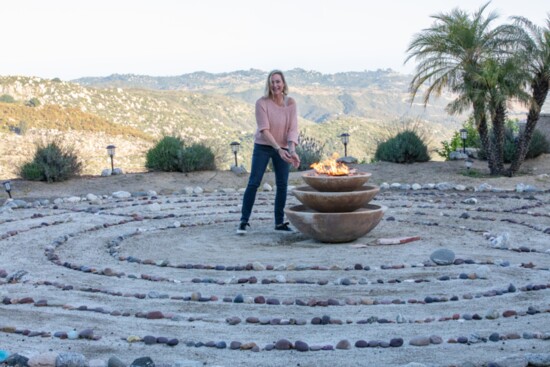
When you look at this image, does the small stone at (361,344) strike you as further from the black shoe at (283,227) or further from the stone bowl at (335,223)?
the black shoe at (283,227)

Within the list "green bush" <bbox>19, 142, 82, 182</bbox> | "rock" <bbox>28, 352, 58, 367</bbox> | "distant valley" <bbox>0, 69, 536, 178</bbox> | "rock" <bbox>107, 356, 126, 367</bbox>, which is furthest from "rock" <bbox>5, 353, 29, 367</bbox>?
"distant valley" <bbox>0, 69, 536, 178</bbox>

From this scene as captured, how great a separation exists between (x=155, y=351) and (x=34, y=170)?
41.4 ft

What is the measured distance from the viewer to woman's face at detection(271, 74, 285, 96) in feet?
30.3

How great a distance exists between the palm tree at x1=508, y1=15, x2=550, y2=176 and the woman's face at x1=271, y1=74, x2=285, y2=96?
9.05m

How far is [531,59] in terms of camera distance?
16.9m

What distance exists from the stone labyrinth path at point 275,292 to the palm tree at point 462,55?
599cm

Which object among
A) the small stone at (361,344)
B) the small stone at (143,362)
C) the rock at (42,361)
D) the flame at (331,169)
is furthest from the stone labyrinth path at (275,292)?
the flame at (331,169)

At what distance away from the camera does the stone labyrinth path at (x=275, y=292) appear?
4824mm

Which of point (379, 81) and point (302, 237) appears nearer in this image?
point (302, 237)

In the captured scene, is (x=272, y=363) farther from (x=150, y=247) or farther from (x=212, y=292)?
(x=150, y=247)

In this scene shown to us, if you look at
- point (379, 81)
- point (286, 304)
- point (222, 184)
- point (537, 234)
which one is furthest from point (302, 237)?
point (379, 81)

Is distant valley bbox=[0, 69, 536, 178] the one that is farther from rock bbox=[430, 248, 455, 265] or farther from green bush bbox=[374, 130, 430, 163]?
rock bbox=[430, 248, 455, 265]

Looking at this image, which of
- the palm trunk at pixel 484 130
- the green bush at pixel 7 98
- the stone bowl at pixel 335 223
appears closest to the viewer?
the stone bowl at pixel 335 223

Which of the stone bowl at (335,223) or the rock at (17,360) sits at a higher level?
the stone bowl at (335,223)
